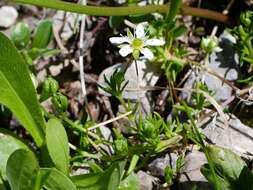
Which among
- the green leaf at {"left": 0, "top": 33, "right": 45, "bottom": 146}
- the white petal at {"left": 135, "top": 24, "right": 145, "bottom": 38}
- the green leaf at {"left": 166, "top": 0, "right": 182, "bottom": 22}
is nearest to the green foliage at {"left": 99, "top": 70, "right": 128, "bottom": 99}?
the white petal at {"left": 135, "top": 24, "right": 145, "bottom": 38}

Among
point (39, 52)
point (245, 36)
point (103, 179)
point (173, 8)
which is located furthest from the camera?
point (39, 52)

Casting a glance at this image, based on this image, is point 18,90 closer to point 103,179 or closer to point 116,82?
point 116,82

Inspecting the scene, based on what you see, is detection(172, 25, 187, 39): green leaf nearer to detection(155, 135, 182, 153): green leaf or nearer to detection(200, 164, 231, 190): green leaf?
detection(155, 135, 182, 153): green leaf

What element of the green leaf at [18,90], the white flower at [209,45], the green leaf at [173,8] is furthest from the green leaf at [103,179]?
the white flower at [209,45]

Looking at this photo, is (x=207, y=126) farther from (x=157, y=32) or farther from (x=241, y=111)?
(x=157, y=32)

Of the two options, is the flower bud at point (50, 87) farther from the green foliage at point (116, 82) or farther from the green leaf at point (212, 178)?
the green leaf at point (212, 178)

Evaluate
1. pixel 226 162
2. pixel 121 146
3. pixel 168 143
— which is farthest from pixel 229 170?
pixel 121 146
